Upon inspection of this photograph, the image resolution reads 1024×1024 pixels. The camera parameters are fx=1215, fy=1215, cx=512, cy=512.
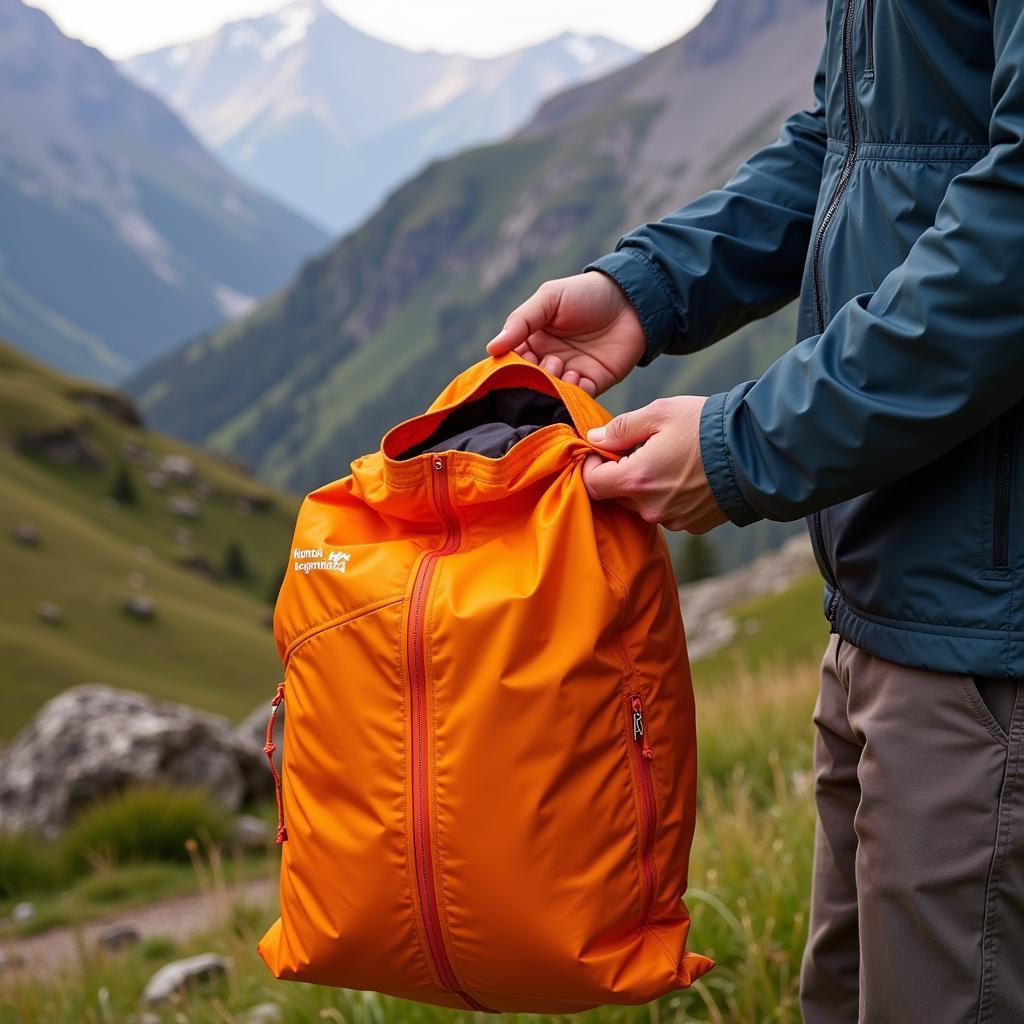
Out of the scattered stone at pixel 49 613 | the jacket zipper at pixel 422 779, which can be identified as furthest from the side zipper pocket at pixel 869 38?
the scattered stone at pixel 49 613

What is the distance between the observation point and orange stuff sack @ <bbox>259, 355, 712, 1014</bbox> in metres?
2.22

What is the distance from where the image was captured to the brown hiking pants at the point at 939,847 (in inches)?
76.5

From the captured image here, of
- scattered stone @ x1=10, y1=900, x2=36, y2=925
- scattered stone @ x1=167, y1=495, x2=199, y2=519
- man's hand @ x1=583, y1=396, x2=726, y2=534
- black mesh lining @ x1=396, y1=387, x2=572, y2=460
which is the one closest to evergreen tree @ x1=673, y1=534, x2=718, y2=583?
scattered stone @ x1=167, y1=495, x2=199, y2=519

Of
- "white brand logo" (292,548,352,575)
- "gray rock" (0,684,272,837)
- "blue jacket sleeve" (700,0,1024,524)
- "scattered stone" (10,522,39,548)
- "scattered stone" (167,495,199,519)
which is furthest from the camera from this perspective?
"scattered stone" (167,495,199,519)

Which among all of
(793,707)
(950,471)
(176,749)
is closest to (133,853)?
(176,749)

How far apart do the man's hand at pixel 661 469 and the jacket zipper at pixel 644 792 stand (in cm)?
37

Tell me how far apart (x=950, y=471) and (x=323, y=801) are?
1.33 m

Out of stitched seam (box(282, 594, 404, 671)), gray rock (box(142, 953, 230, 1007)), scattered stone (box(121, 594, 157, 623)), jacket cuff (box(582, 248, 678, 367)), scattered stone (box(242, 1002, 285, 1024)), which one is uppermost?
jacket cuff (box(582, 248, 678, 367))

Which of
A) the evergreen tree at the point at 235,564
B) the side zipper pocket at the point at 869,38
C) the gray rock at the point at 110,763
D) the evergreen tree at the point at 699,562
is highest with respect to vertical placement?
the side zipper pocket at the point at 869,38

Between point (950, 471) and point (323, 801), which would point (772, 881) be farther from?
point (950, 471)

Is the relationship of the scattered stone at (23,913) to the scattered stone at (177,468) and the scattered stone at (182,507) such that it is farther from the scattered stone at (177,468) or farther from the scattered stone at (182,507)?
the scattered stone at (177,468)

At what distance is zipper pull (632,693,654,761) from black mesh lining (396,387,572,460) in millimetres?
624

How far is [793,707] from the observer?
8250 mm

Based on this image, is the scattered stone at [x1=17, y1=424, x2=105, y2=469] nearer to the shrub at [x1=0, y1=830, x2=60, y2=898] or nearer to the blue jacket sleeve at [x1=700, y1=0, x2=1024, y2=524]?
the shrub at [x1=0, y1=830, x2=60, y2=898]
